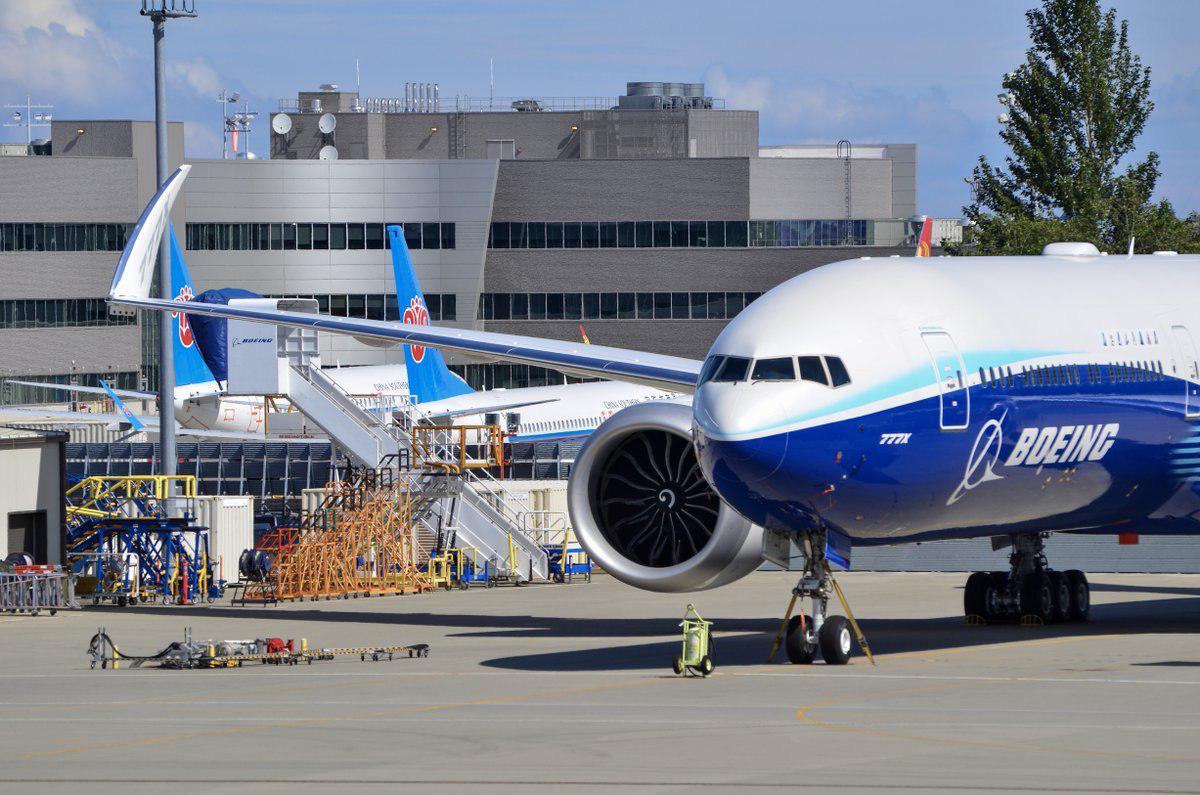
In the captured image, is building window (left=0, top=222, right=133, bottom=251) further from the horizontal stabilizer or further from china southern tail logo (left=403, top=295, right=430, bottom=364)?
the horizontal stabilizer

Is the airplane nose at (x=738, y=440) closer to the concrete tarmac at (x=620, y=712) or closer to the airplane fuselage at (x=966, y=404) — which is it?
the airplane fuselage at (x=966, y=404)

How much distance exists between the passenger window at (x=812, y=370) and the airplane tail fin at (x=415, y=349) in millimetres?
40776

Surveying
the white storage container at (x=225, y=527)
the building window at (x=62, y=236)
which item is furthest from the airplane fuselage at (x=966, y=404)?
the building window at (x=62, y=236)

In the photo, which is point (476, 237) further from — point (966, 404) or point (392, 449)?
point (966, 404)

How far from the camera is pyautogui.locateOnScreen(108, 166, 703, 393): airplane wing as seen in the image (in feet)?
93.5

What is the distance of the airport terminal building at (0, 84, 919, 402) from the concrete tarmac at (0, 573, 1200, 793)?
71213mm

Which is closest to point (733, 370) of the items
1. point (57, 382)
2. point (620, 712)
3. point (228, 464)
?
point (620, 712)

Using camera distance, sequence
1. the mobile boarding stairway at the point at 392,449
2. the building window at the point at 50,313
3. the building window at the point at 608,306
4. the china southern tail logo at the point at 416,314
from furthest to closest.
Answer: the building window at the point at 608,306 < the building window at the point at 50,313 < the china southern tail logo at the point at 416,314 < the mobile boarding stairway at the point at 392,449

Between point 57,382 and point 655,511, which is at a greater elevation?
point 57,382

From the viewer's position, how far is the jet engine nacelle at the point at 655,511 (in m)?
24.9

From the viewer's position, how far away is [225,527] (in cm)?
4231

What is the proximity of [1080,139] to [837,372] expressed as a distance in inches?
1634

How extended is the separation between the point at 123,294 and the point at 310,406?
8395 mm

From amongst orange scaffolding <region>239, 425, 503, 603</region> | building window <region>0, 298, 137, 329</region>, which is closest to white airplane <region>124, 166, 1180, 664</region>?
orange scaffolding <region>239, 425, 503, 603</region>
